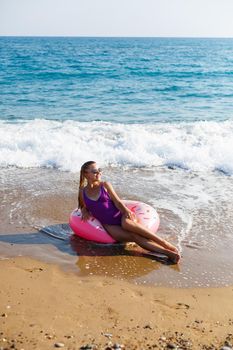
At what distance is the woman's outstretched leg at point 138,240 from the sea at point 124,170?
117 mm

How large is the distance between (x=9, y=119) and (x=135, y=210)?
10.1 meters

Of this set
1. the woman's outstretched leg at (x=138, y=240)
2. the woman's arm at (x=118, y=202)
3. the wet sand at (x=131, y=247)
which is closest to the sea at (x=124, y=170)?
the wet sand at (x=131, y=247)

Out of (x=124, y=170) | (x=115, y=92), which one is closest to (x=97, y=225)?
(x=124, y=170)

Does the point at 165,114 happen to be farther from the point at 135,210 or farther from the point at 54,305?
the point at 54,305

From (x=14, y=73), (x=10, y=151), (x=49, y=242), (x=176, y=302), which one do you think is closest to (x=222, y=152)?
(x=10, y=151)

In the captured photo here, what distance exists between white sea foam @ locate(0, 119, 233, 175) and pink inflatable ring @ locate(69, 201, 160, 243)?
3.48 metres

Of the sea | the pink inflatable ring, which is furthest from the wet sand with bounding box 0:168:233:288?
the pink inflatable ring

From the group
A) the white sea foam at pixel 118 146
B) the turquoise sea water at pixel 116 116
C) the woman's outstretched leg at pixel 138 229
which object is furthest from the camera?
the turquoise sea water at pixel 116 116

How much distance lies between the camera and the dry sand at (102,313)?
12.3 feet

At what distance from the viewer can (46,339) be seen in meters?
3.70

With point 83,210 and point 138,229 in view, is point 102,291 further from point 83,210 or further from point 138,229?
point 83,210

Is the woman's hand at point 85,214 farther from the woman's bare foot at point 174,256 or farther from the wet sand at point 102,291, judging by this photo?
the woman's bare foot at point 174,256

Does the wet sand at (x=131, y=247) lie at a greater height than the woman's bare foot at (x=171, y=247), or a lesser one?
lesser

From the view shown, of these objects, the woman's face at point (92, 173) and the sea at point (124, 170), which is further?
the woman's face at point (92, 173)
